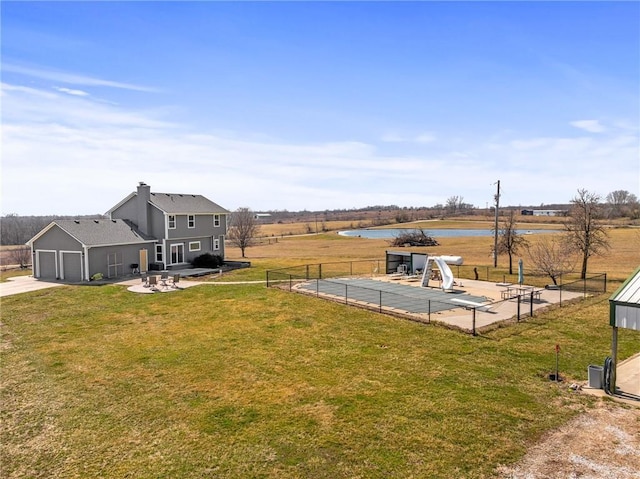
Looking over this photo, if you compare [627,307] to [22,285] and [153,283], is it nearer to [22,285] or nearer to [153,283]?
[153,283]

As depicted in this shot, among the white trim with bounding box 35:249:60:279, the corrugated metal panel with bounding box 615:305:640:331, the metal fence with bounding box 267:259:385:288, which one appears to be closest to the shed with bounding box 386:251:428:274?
the metal fence with bounding box 267:259:385:288

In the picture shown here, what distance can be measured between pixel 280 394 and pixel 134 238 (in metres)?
28.1

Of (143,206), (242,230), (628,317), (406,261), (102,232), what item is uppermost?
(143,206)

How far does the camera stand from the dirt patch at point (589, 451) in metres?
8.37

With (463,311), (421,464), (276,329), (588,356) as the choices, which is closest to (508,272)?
(463,311)

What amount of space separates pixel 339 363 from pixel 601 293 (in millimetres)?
21385

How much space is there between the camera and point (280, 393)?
40.6 ft

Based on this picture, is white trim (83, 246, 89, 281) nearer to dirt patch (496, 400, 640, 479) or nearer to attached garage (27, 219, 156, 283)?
attached garage (27, 219, 156, 283)

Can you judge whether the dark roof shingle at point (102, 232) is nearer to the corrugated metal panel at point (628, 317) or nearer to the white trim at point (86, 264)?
the white trim at point (86, 264)

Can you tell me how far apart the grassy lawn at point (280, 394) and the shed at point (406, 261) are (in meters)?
14.7

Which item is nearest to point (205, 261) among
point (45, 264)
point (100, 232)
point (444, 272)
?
point (100, 232)

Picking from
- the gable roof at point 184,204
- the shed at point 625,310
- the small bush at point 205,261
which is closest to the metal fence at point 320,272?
the small bush at point 205,261

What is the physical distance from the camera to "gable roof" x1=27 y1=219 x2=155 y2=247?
107 ft

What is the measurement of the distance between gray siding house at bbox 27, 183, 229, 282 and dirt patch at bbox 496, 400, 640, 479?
31.7 meters
